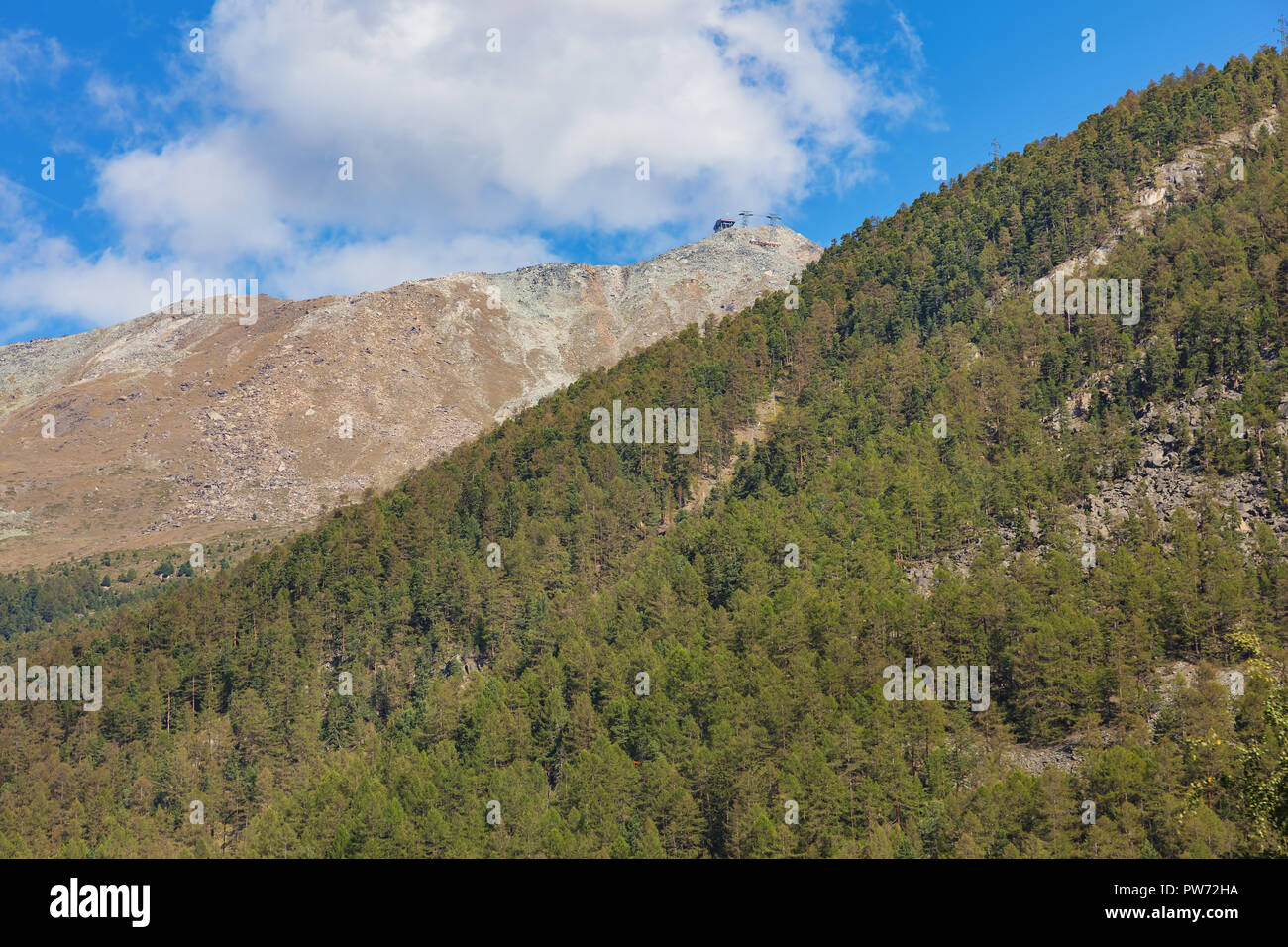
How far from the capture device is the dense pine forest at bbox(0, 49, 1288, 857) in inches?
3071

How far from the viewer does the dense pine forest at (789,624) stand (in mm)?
78000

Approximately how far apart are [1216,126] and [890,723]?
17146cm

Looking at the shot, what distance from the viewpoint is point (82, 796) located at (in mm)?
104312

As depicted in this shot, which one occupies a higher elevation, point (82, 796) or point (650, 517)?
point (650, 517)

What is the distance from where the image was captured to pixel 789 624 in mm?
100875

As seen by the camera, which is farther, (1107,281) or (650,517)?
(1107,281)

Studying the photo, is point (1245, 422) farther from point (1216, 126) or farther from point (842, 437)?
point (1216, 126)
